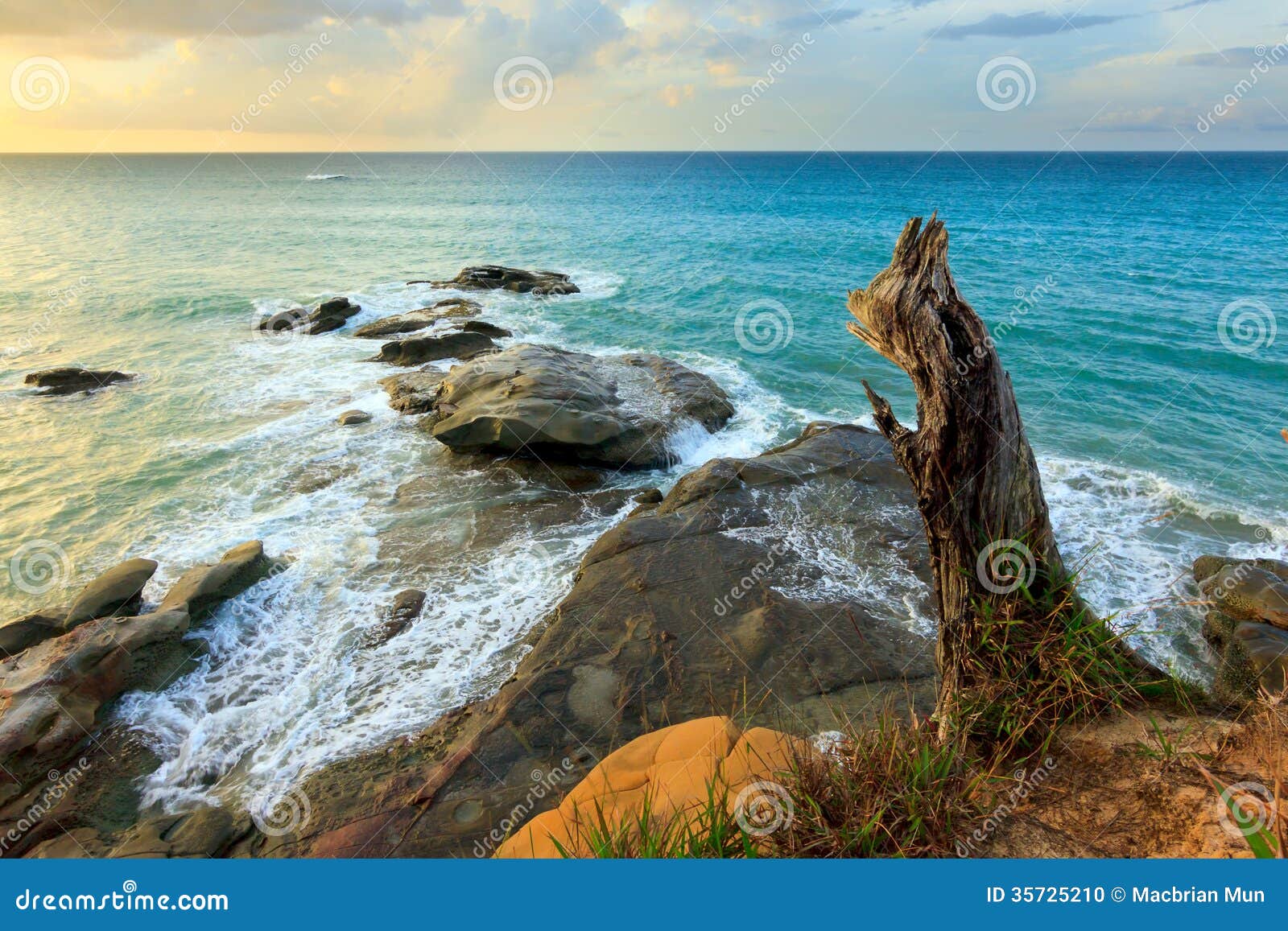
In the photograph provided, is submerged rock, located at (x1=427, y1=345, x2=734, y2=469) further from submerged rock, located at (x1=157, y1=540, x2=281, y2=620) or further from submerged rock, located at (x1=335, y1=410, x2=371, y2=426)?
submerged rock, located at (x1=157, y1=540, x2=281, y2=620)

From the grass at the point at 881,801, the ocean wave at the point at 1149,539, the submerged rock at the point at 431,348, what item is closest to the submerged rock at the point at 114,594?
the grass at the point at 881,801

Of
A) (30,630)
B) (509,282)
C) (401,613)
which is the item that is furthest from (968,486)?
(509,282)

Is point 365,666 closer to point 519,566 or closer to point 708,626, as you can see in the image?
point 519,566

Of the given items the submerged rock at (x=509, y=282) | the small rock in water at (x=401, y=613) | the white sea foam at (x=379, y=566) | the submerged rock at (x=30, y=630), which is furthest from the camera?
the submerged rock at (x=509, y=282)

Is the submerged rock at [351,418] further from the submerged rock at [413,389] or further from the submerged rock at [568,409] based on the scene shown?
the submerged rock at [568,409]

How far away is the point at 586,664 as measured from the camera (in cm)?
811

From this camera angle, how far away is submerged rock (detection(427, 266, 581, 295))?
31641mm

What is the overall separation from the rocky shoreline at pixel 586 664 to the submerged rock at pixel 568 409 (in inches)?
19.1

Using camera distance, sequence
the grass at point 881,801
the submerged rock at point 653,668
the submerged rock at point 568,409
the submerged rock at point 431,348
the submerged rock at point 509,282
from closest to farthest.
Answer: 1. the grass at point 881,801
2. the submerged rock at point 653,668
3. the submerged rock at point 568,409
4. the submerged rock at point 431,348
5. the submerged rock at point 509,282

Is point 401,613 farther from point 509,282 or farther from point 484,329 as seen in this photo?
point 509,282

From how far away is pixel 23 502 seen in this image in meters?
13.7

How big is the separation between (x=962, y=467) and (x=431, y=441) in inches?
511

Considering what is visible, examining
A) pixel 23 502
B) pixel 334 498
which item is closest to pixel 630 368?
pixel 334 498

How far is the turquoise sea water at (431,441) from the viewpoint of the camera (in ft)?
30.1
